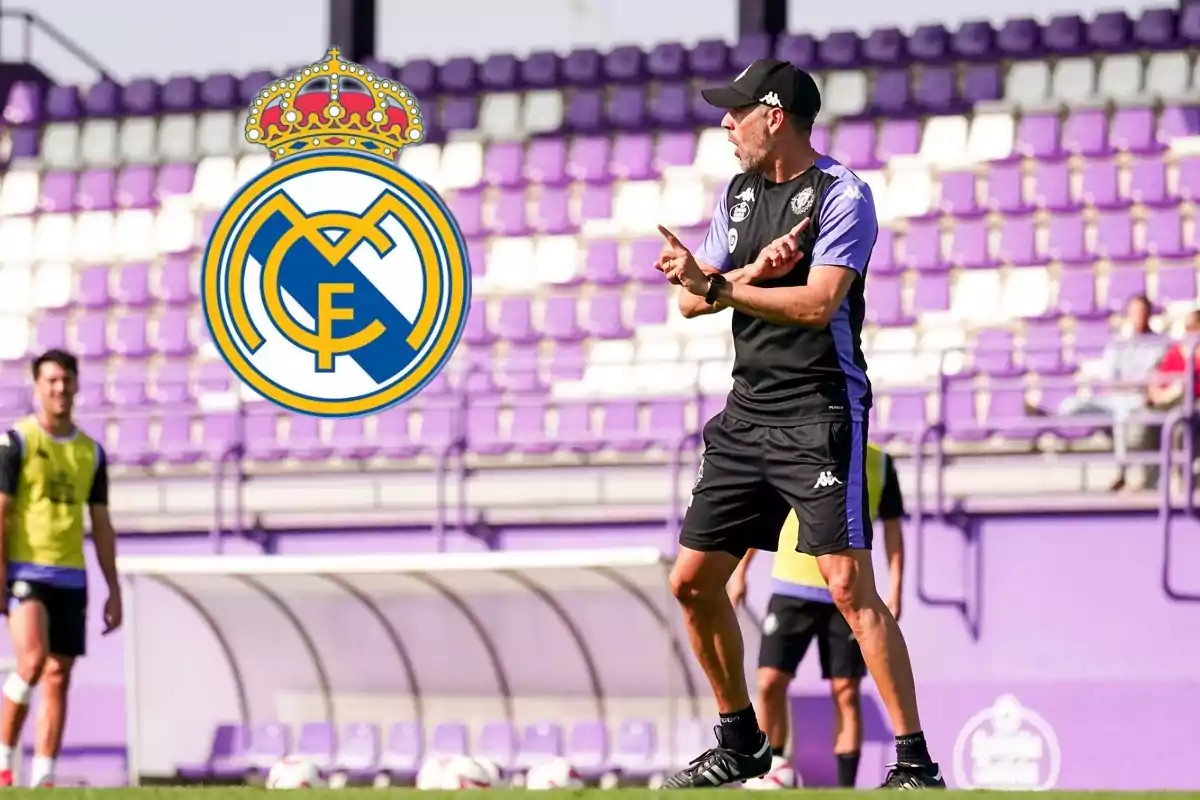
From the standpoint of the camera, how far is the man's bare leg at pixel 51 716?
9734 mm

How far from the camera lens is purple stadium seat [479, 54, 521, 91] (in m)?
19.0

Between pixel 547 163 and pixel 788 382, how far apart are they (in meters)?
12.5

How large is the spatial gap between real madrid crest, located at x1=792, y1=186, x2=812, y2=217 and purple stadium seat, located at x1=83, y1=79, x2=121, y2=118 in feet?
51.0

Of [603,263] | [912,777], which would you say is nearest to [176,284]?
[603,263]

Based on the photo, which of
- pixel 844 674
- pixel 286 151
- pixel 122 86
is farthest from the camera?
pixel 122 86

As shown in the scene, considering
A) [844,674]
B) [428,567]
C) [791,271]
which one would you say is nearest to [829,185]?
→ [791,271]

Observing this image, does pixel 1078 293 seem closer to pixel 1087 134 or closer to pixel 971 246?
pixel 971 246

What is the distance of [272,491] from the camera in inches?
599

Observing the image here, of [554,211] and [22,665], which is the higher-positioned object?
[554,211]

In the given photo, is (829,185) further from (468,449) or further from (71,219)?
(71,219)

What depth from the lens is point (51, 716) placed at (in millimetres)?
9820

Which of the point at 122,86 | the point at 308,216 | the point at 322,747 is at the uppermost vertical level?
the point at 122,86

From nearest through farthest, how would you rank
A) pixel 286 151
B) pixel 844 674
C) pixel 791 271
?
pixel 791 271 < pixel 844 674 < pixel 286 151

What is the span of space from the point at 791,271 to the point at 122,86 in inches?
621
